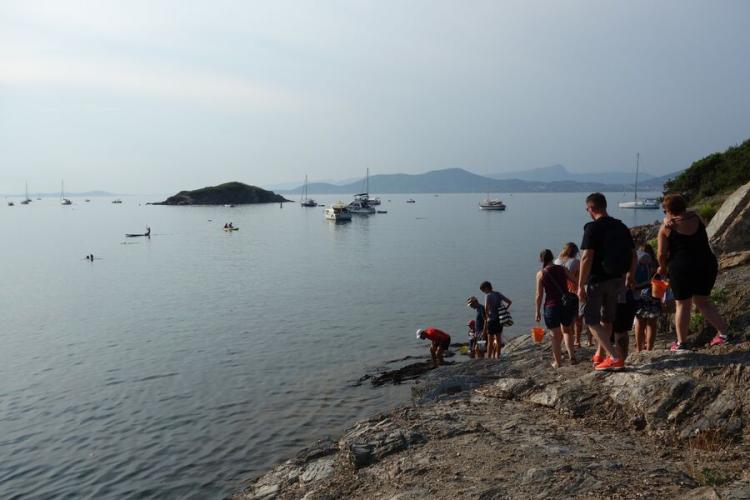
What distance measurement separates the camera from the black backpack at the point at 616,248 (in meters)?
7.94

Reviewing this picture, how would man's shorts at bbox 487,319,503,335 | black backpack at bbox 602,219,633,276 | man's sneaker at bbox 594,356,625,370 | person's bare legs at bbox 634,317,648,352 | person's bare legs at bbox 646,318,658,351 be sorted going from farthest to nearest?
man's shorts at bbox 487,319,503,335 < person's bare legs at bbox 634,317,648,352 < person's bare legs at bbox 646,318,658,351 < man's sneaker at bbox 594,356,625,370 < black backpack at bbox 602,219,633,276

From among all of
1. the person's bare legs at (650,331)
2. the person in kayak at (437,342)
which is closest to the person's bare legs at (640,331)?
the person's bare legs at (650,331)

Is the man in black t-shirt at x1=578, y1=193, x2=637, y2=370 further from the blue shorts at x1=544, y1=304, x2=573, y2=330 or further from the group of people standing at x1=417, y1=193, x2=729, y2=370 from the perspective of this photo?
the blue shorts at x1=544, y1=304, x2=573, y2=330

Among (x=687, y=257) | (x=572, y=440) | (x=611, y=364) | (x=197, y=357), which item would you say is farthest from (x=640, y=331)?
(x=197, y=357)

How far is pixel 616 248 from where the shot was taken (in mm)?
7934

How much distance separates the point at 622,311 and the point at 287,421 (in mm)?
8570

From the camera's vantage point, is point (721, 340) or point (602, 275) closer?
point (602, 275)

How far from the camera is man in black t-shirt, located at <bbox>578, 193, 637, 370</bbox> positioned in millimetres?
7953

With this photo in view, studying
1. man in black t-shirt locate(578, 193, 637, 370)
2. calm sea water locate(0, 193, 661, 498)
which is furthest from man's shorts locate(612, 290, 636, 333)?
calm sea water locate(0, 193, 661, 498)

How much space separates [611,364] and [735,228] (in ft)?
33.9

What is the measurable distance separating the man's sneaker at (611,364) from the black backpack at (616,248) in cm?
144

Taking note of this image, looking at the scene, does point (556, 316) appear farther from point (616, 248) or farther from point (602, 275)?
point (616, 248)

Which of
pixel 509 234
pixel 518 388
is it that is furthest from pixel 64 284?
pixel 509 234

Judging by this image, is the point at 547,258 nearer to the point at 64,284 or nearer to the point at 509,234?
the point at 64,284
